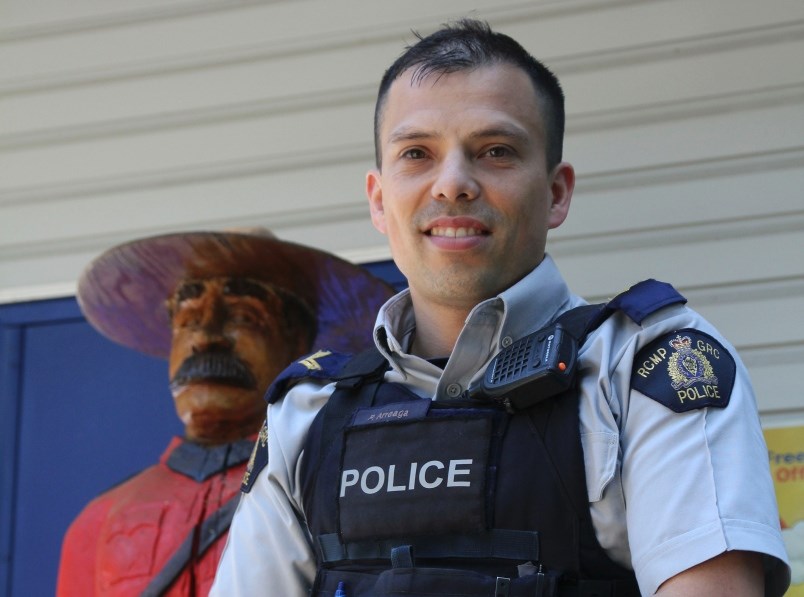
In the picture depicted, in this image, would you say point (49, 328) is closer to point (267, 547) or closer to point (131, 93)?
point (131, 93)

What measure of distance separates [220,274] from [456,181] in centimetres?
168

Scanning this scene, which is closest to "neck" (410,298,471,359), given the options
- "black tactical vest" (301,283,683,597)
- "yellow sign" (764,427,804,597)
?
"black tactical vest" (301,283,683,597)

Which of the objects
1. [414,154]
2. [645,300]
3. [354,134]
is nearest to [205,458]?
[354,134]

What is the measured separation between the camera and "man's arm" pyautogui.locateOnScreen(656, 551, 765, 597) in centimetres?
139

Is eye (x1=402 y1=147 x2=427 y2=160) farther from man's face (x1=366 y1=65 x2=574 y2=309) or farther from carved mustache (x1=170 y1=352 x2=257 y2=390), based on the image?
carved mustache (x1=170 y1=352 x2=257 y2=390)

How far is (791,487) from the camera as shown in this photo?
131 inches

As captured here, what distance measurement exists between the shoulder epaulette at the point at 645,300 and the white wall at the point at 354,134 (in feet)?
6.42

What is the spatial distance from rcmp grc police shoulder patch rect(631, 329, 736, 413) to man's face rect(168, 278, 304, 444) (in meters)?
1.83

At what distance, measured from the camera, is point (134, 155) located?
4180 mm

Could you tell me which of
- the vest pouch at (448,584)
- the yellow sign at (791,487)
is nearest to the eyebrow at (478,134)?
the vest pouch at (448,584)

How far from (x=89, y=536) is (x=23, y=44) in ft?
6.40

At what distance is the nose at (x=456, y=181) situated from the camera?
1.74m

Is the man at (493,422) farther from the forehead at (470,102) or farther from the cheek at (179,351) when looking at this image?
the cheek at (179,351)

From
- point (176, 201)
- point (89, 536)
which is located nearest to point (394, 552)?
point (89, 536)
